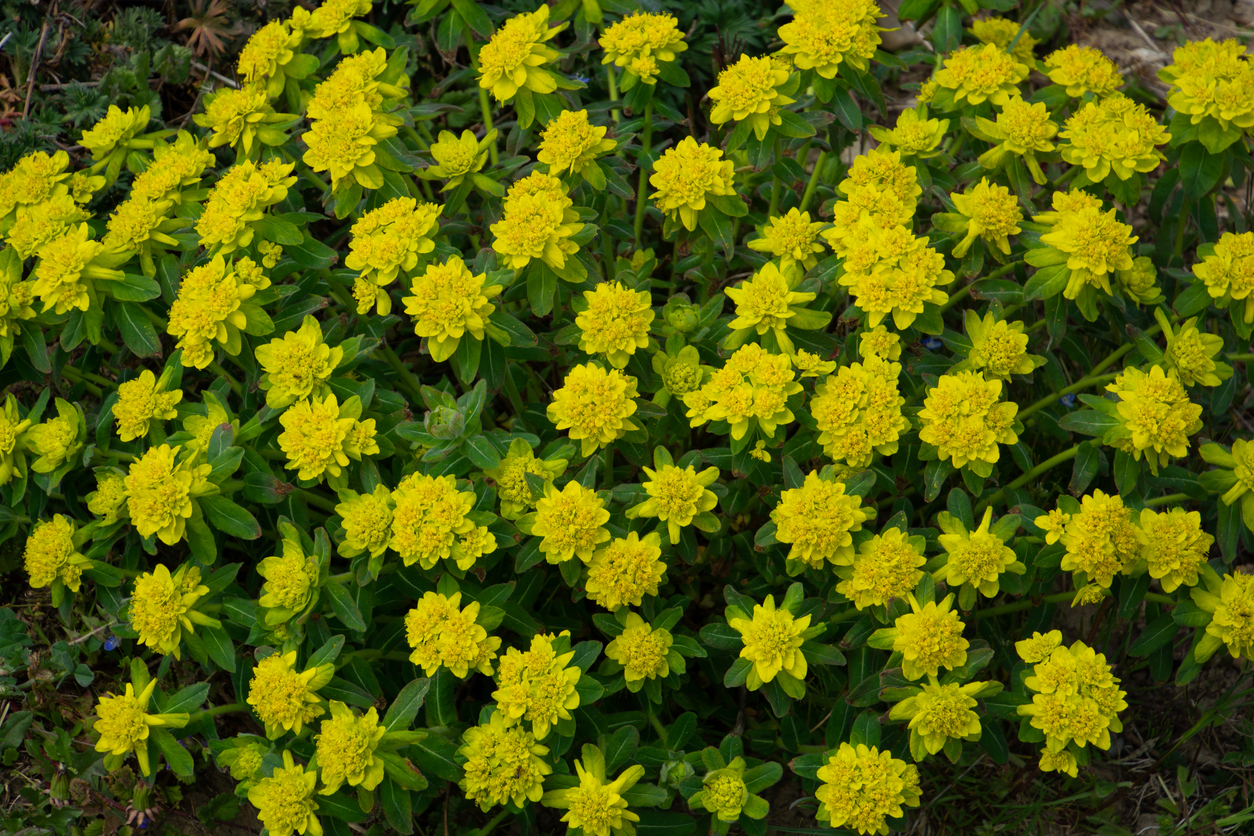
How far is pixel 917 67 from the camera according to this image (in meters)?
5.64

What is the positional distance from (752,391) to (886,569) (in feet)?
2.08

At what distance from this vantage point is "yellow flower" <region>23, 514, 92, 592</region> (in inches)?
120

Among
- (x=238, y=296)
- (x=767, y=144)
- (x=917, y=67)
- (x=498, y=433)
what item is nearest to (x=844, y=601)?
(x=498, y=433)

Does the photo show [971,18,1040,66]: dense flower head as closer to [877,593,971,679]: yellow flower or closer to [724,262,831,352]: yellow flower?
[724,262,831,352]: yellow flower

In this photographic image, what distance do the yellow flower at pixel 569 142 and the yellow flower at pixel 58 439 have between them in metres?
1.74

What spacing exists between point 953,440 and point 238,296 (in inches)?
87.2

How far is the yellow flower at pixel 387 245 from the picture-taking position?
3041 mm

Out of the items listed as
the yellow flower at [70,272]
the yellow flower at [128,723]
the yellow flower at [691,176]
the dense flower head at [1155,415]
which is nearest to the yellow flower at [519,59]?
the yellow flower at [691,176]

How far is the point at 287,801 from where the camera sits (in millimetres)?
2623

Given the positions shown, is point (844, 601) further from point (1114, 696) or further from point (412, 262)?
point (412, 262)

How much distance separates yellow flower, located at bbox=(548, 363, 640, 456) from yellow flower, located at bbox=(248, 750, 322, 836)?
119cm

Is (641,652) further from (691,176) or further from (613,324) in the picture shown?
(691,176)

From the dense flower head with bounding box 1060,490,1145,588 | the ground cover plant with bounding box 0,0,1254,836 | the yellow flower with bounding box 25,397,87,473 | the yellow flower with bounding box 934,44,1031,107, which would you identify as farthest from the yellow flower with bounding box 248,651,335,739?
the yellow flower with bounding box 934,44,1031,107

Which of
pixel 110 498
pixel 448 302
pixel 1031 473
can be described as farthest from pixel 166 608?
pixel 1031 473
